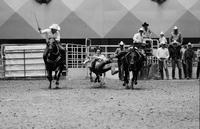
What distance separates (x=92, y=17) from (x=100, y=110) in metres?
19.4

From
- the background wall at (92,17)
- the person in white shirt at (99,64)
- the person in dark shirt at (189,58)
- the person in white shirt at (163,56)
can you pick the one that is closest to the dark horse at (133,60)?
the person in white shirt at (99,64)

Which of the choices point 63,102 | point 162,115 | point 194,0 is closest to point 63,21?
point 194,0

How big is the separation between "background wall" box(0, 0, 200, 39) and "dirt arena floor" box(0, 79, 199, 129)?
47.7ft

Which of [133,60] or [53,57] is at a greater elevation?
[53,57]

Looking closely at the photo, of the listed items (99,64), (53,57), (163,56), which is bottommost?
(99,64)

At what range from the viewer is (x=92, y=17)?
31.2 meters

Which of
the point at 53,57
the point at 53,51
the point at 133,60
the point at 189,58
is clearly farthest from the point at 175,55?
the point at 53,51

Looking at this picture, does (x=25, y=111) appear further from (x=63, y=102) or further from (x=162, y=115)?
(x=162, y=115)

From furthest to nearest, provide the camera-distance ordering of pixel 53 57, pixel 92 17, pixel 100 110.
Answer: pixel 92 17 < pixel 53 57 < pixel 100 110

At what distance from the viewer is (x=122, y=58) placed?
1942cm

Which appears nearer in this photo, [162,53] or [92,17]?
[162,53]

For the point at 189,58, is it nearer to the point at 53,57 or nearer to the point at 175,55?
the point at 175,55

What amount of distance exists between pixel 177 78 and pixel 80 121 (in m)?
16.6

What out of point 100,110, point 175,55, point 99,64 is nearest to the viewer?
point 100,110
